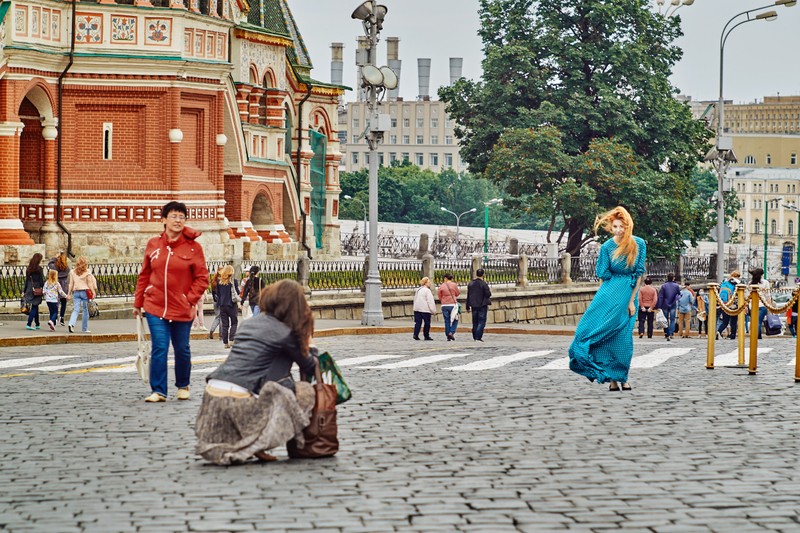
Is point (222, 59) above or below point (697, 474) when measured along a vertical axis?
above

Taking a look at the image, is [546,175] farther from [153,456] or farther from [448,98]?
[153,456]

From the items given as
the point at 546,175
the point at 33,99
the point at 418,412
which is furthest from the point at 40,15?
the point at 418,412

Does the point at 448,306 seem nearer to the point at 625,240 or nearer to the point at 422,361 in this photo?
the point at 422,361

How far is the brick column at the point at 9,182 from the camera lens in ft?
131

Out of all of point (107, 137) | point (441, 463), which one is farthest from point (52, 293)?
point (441, 463)

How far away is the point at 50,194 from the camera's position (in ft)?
138

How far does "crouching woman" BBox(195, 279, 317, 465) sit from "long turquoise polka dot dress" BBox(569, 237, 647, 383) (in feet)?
17.4

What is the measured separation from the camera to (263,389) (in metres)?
9.88

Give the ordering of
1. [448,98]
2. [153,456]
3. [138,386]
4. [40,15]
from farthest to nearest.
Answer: [448,98] → [40,15] → [138,386] → [153,456]

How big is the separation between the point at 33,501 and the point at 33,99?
34.8 metres

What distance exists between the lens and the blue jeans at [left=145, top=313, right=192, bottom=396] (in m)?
13.3

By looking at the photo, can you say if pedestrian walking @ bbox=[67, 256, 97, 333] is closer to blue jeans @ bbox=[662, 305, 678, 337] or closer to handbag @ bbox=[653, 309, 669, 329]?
blue jeans @ bbox=[662, 305, 678, 337]

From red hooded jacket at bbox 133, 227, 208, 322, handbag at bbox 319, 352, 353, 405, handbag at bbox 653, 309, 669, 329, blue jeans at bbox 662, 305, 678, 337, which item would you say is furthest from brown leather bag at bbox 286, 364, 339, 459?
handbag at bbox 653, 309, 669, 329

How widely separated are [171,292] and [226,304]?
12393 mm
